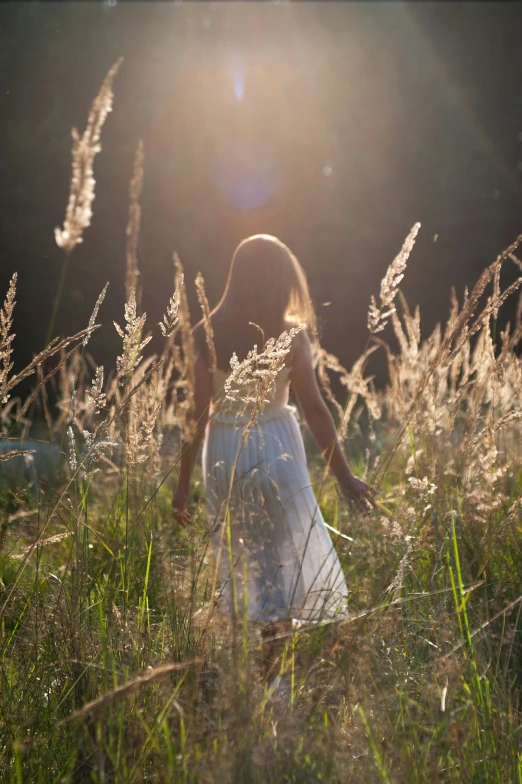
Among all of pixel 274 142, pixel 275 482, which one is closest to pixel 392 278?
pixel 275 482

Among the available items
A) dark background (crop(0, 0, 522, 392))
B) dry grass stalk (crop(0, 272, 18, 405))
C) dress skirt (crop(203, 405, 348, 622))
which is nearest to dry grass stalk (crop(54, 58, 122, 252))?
dry grass stalk (crop(0, 272, 18, 405))

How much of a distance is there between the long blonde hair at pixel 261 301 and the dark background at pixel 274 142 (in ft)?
22.3

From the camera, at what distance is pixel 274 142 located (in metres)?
11.1

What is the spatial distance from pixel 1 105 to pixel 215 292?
3.57 m

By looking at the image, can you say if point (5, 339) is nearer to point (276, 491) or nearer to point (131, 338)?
point (131, 338)

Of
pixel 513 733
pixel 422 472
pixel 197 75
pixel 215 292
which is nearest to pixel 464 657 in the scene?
pixel 513 733

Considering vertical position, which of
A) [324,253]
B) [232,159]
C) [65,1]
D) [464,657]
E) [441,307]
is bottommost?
[464,657]

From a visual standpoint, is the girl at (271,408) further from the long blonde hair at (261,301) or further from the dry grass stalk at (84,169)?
the dry grass stalk at (84,169)

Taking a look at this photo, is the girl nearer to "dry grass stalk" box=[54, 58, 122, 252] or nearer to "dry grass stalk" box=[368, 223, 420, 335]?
"dry grass stalk" box=[368, 223, 420, 335]

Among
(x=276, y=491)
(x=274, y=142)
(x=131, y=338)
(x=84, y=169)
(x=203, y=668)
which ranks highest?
(x=274, y=142)

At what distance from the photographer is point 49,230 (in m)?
9.55

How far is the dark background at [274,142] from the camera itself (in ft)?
32.1

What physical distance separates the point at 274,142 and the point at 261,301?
8971 millimetres

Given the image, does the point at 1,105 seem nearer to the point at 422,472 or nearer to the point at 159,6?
the point at 159,6
